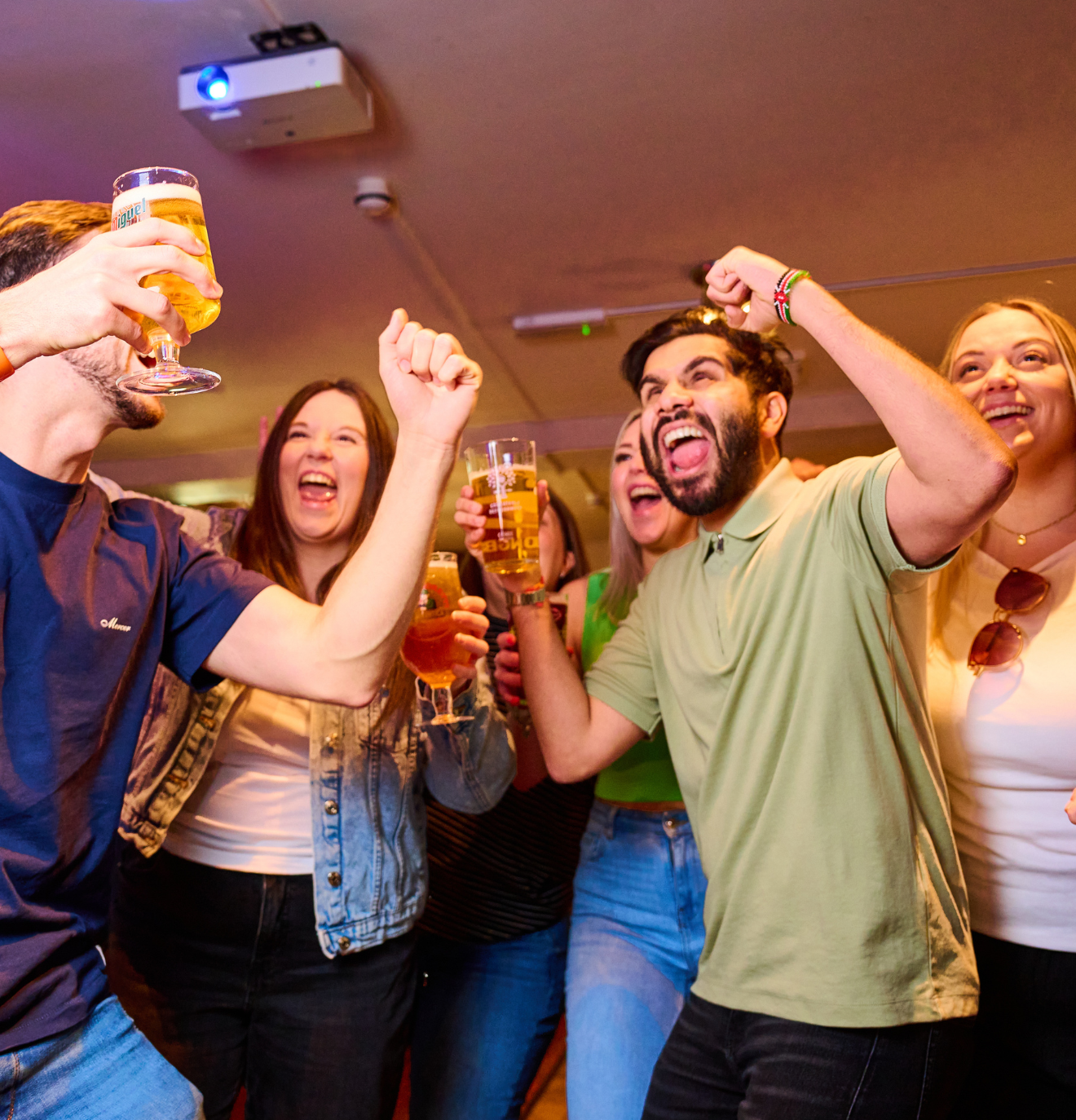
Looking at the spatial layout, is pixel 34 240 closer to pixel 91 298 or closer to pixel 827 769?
pixel 91 298

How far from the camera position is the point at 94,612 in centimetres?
134

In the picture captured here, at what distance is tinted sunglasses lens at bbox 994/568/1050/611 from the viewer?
188cm

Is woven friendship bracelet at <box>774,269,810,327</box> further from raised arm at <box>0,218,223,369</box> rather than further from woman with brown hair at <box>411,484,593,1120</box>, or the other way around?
raised arm at <box>0,218,223,369</box>

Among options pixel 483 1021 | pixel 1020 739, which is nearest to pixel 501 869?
A: pixel 483 1021

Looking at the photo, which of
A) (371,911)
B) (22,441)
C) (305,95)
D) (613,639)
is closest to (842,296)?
(305,95)

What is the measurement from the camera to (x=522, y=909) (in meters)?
2.30

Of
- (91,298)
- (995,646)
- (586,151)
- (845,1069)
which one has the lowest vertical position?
(845,1069)

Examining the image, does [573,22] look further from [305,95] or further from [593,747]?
[593,747]

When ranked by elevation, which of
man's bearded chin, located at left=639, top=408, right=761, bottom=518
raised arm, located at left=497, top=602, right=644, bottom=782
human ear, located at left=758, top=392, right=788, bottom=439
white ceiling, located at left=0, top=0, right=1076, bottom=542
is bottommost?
raised arm, located at left=497, top=602, right=644, bottom=782

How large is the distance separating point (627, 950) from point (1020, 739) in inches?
35.0

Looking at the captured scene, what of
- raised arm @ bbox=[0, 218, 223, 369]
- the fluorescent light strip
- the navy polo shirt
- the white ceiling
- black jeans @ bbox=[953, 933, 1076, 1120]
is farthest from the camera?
the fluorescent light strip

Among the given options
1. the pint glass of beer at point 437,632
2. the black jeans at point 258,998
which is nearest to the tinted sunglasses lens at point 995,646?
the pint glass of beer at point 437,632

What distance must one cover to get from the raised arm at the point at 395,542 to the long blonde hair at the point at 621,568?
1224 millimetres

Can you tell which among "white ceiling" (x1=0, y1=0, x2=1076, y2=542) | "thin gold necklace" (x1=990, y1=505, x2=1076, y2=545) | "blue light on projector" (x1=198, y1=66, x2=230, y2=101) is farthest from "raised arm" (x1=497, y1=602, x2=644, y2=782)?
"blue light on projector" (x1=198, y1=66, x2=230, y2=101)
